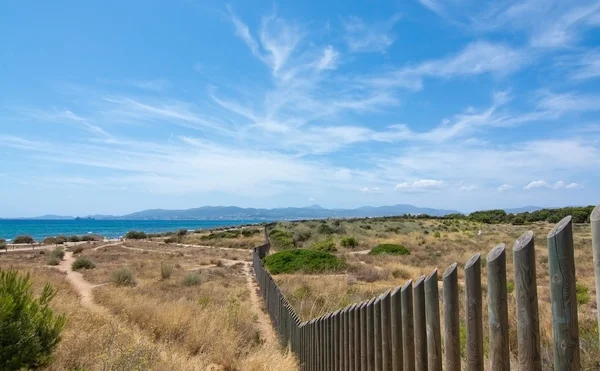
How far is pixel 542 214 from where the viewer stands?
240ft

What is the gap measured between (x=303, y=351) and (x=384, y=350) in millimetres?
4137

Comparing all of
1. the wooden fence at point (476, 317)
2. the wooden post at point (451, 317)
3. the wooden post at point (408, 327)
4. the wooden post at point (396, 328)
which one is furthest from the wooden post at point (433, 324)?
the wooden post at point (396, 328)

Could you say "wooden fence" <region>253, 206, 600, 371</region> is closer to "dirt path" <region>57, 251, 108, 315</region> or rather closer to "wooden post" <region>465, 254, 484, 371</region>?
"wooden post" <region>465, 254, 484, 371</region>

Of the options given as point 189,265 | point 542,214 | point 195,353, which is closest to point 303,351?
point 195,353

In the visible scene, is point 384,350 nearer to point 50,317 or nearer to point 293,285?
point 50,317

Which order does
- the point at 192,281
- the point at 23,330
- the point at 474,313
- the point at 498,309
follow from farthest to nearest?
the point at 192,281 → the point at 23,330 → the point at 474,313 → the point at 498,309

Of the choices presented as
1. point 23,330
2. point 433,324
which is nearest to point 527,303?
point 433,324

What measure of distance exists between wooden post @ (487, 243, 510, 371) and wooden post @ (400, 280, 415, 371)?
750mm

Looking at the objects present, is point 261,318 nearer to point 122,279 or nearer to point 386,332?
point 122,279

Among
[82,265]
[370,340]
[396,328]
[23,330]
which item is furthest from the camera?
[82,265]

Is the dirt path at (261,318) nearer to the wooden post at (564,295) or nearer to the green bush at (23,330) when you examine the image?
the green bush at (23,330)

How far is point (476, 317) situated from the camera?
1919mm

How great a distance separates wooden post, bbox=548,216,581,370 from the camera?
4.84ft

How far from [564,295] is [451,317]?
0.68m
